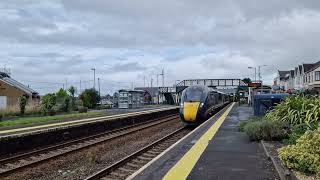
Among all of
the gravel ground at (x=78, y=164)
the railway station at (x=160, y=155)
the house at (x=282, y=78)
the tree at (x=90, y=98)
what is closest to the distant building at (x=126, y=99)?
the tree at (x=90, y=98)

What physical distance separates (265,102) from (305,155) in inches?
651

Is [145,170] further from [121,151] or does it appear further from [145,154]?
[121,151]

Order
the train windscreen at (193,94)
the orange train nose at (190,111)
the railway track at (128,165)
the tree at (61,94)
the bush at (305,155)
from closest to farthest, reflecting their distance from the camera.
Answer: the bush at (305,155) < the railway track at (128,165) < the orange train nose at (190,111) < the train windscreen at (193,94) < the tree at (61,94)

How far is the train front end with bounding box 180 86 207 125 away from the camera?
30203 millimetres

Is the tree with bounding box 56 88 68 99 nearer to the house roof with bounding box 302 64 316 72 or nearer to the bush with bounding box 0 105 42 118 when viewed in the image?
the bush with bounding box 0 105 42 118

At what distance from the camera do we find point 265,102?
87.0ft

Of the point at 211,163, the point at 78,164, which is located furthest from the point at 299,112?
the point at 78,164

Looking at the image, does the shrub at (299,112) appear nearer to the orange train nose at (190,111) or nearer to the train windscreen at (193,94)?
the orange train nose at (190,111)

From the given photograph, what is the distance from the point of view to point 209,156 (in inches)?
524

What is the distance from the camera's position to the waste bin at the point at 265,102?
25.6m

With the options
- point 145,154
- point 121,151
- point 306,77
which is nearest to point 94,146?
point 121,151

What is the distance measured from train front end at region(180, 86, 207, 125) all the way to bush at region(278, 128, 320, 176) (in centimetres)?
1917

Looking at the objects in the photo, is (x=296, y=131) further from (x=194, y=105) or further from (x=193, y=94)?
(x=193, y=94)

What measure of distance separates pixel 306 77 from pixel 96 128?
71.1 metres
